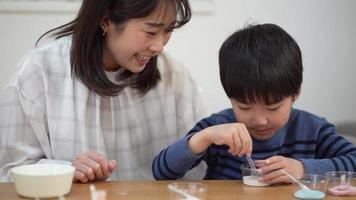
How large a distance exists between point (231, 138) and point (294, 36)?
121 centimetres

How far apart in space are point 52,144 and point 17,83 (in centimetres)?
19

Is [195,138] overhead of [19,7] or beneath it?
beneath

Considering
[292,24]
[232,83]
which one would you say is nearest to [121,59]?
[232,83]

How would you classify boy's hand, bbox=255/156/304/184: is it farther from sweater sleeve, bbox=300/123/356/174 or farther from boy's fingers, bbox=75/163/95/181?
boy's fingers, bbox=75/163/95/181

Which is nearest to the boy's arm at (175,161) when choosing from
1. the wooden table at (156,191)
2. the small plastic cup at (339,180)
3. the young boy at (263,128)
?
the young boy at (263,128)

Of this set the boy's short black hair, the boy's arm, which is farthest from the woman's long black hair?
the boy's arm

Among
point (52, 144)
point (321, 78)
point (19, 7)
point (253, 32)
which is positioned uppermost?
point (19, 7)

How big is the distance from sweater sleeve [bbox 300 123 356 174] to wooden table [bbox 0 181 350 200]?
0.13m

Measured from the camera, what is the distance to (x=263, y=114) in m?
1.16

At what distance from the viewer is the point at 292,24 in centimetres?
213

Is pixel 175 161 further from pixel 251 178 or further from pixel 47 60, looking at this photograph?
pixel 47 60

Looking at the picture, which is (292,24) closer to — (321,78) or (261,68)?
(321,78)

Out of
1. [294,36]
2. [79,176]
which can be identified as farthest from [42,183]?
[294,36]

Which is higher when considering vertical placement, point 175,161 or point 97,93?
point 97,93
